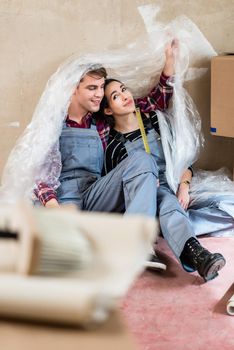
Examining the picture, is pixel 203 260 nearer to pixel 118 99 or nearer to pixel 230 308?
pixel 230 308

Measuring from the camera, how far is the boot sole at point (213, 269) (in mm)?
1670

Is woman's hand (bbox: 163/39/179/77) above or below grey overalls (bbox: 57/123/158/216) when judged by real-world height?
above

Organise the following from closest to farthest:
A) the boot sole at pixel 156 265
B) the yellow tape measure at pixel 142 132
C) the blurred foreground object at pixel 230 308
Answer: the blurred foreground object at pixel 230 308, the boot sole at pixel 156 265, the yellow tape measure at pixel 142 132

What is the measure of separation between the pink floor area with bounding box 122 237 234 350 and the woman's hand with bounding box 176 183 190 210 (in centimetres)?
29

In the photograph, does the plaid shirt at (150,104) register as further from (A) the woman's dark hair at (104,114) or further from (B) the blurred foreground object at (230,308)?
(B) the blurred foreground object at (230,308)

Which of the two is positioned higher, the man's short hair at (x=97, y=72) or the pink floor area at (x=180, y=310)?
the man's short hair at (x=97, y=72)

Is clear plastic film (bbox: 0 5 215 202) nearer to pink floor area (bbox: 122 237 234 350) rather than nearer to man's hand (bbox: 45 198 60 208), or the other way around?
man's hand (bbox: 45 198 60 208)

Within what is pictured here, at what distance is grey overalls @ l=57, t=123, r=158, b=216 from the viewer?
6.13 feet

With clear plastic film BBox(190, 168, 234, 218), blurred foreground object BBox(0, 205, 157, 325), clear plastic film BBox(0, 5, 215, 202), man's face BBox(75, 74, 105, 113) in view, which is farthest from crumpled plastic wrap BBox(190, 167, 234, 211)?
blurred foreground object BBox(0, 205, 157, 325)

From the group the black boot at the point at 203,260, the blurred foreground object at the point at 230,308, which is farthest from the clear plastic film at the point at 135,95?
the blurred foreground object at the point at 230,308

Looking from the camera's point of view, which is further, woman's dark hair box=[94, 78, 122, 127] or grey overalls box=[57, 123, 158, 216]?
woman's dark hair box=[94, 78, 122, 127]

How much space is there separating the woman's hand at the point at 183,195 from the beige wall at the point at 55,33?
589mm

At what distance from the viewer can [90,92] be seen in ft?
6.60

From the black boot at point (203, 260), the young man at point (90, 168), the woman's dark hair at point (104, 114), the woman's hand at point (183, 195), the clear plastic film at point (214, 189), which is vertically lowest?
the black boot at point (203, 260)
